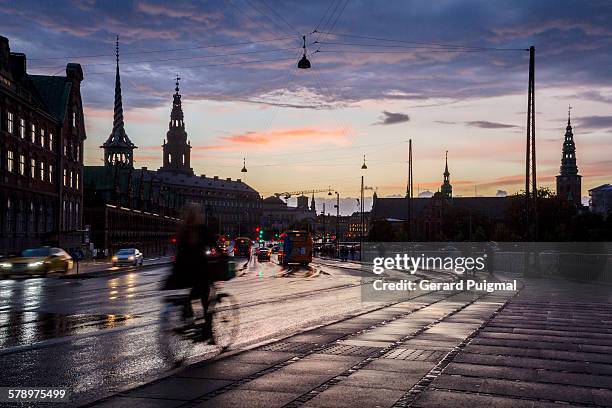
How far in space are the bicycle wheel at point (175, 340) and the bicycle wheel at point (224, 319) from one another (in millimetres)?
461

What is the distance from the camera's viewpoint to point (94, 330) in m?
12.0

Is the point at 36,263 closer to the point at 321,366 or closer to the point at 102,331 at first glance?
the point at 102,331

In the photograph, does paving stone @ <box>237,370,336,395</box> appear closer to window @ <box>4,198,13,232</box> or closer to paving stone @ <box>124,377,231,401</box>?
paving stone @ <box>124,377,231,401</box>

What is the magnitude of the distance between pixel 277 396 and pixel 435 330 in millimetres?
6292

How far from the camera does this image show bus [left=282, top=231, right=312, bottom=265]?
201 ft

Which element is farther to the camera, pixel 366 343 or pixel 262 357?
pixel 366 343

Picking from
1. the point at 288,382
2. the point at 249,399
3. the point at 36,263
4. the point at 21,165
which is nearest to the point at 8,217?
the point at 21,165

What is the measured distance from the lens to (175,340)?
10.8m

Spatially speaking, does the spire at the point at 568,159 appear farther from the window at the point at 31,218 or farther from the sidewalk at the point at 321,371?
the sidewalk at the point at 321,371

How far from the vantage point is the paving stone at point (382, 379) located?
7473 mm

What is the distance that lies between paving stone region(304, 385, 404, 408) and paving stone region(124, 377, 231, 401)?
3.69ft

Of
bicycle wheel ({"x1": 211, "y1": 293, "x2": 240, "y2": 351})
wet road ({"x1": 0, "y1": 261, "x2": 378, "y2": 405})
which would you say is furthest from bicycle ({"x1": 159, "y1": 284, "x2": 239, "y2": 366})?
wet road ({"x1": 0, "y1": 261, "x2": 378, "y2": 405})

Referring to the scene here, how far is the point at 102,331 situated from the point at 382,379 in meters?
5.81

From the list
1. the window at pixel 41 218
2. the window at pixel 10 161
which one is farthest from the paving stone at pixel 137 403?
the window at pixel 41 218
